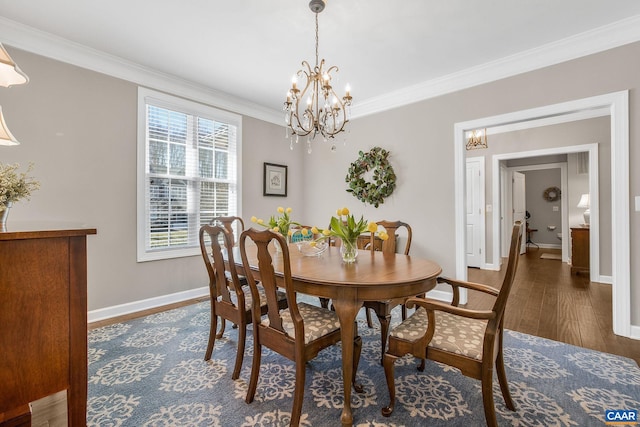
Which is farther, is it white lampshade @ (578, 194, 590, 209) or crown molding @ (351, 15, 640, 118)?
white lampshade @ (578, 194, 590, 209)

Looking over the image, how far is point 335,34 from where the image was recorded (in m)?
2.51

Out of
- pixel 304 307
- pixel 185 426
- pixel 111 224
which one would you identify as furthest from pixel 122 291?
pixel 304 307

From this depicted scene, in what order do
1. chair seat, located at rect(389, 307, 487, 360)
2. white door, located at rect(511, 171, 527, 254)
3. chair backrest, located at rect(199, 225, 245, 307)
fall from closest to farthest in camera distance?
chair seat, located at rect(389, 307, 487, 360) < chair backrest, located at rect(199, 225, 245, 307) < white door, located at rect(511, 171, 527, 254)

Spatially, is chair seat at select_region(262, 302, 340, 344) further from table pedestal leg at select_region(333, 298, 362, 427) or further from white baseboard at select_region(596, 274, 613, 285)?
white baseboard at select_region(596, 274, 613, 285)

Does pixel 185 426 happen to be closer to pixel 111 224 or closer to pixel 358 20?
pixel 111 224

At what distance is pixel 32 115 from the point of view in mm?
2516

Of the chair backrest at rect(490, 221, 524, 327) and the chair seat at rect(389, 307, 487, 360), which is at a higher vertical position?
the chair backrest at rect(490, 221, 524, 327)

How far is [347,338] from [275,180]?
11.1 feet

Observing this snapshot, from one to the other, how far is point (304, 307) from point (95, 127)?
2779mm

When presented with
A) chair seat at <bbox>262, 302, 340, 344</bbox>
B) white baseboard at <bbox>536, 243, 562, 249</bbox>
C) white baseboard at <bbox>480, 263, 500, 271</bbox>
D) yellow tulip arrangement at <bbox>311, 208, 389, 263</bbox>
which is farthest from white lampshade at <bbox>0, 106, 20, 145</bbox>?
white baseboard at <bbox>536, 243, 562, 249</bbox>

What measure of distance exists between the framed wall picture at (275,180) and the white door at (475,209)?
3.71 meters

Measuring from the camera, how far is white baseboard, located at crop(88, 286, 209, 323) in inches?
112
